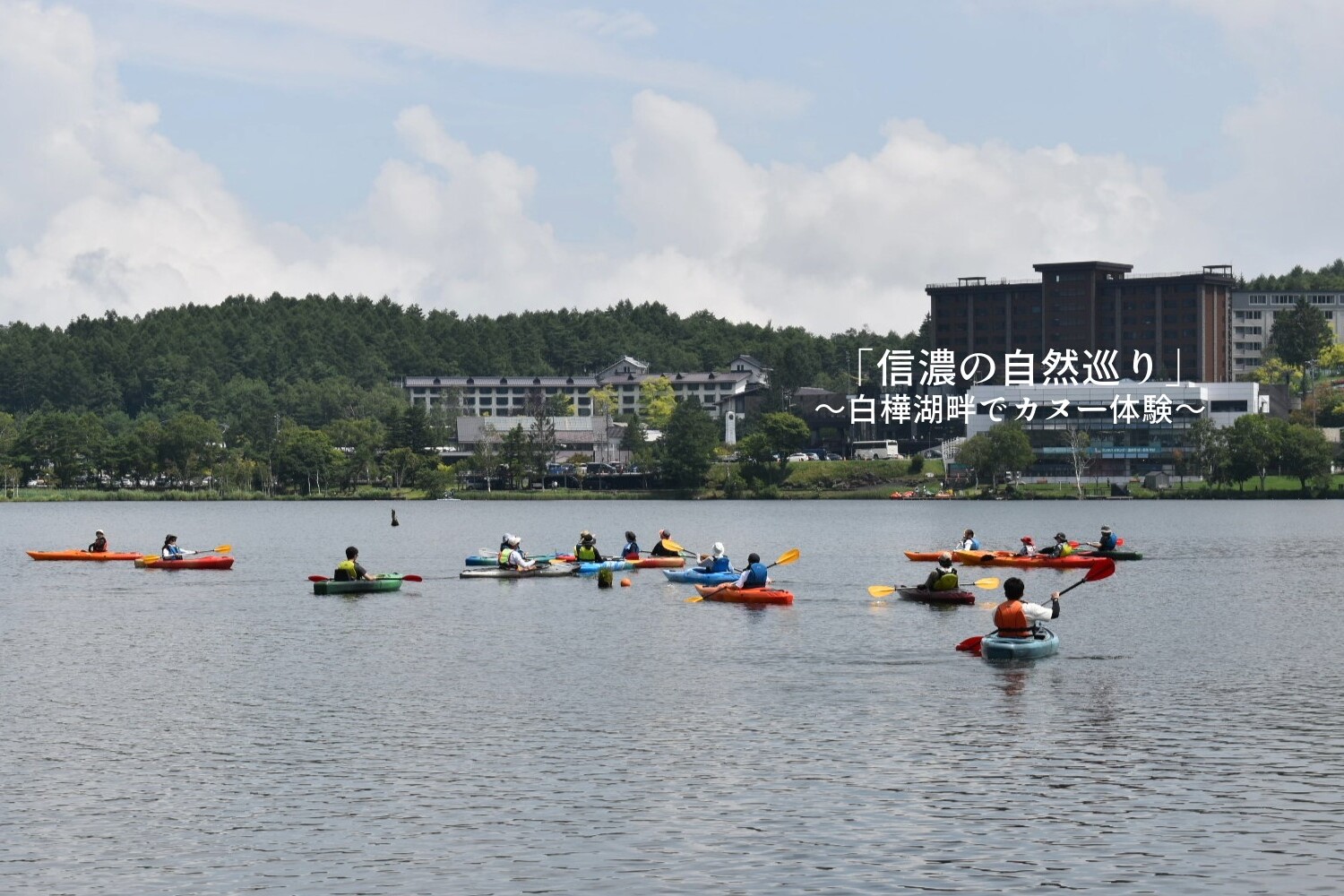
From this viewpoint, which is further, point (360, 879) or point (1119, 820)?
point (1119, 820)

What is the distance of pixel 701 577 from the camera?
6806cm

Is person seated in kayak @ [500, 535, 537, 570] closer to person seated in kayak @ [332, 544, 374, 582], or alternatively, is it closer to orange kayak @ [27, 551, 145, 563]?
person seated in kayak @ [332, 544, 374, 582]

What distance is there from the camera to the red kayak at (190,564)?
276 ft

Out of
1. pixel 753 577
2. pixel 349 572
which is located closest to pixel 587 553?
pixel 349 572

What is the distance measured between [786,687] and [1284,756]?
42.9 ft

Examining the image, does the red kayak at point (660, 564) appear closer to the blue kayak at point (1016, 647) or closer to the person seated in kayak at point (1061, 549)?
the person seated in kayak at point (1061, 549)

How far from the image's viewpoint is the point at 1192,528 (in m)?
142

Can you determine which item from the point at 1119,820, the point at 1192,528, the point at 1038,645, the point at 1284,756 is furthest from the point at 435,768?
the point at 1192,528

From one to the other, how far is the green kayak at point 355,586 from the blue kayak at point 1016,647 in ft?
97.8

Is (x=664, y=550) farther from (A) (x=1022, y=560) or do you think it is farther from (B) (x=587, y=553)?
Answer: (A) (x=1022, y=560)

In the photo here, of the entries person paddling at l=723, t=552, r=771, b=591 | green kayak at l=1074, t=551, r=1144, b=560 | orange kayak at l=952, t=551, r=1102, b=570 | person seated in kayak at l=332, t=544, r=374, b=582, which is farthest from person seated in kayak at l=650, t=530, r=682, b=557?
green kayak at l=1074, t=551, r=1144, b=560

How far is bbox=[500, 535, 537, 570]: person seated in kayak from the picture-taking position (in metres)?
73.2

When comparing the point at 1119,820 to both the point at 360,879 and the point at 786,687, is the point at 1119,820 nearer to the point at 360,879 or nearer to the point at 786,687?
the point at 360,879

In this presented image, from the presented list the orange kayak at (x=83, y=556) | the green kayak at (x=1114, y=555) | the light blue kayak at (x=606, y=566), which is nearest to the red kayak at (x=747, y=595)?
the light blue kayak at (x=606, y=566)
